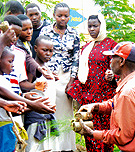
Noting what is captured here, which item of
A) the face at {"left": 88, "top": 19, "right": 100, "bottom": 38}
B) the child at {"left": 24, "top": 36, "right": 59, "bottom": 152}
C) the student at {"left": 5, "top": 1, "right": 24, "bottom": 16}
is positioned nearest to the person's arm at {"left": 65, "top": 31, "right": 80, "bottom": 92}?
the face at {"left": 88, "top": 19, "right": 100, "bottom": 38}

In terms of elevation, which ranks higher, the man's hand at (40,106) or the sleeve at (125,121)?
the man's hand at (40,106)

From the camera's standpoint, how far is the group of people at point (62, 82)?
3266mm

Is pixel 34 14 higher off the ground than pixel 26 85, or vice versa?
pixel 34 14

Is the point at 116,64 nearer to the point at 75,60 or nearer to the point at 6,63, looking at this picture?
the point at 6,63

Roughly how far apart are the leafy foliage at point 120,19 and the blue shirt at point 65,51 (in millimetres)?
2867

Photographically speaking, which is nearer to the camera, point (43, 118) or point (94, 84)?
point (43, 118)

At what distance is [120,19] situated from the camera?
8.83 metres

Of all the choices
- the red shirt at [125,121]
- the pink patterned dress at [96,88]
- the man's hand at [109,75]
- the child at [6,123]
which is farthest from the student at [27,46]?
the red shirt at [125,121]

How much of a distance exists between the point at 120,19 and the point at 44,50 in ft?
14.9

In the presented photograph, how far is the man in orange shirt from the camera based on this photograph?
320cm

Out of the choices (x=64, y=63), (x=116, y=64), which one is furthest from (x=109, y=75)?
(x=116, y=64)

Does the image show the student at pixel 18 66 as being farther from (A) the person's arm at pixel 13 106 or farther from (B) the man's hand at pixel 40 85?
(A) the person's arm at pixel 13 106

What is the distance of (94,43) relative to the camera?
5605mm

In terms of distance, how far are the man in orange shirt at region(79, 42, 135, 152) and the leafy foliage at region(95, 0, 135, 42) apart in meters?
4.58
